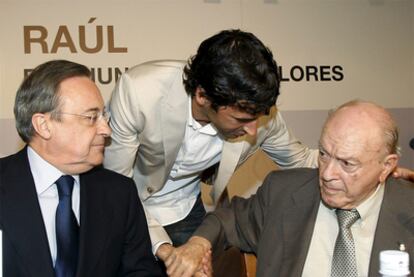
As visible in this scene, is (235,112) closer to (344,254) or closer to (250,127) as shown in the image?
(250,127)

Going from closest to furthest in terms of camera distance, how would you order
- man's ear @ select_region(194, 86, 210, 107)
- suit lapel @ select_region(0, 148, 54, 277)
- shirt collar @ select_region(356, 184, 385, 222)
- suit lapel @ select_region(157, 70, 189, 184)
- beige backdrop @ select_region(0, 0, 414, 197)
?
suit lapel @ select_region(0, 148, 54, 277) → shirt collar @ select_region(356, 184, 385, 222) → man's ear @ select_region(194, 86, 210, 107) → suit lapel @ select_region(157, 70, 189, 184) → beige backdrop @ select_region(0, 0, 414, 197)

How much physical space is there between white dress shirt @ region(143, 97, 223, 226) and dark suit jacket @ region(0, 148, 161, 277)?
416mm

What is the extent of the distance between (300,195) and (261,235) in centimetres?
19

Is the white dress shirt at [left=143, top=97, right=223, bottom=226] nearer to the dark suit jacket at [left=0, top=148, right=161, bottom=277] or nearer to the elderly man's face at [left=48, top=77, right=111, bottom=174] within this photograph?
the dark suit jacket at [left=0, top=148, right=161, bottom=277]

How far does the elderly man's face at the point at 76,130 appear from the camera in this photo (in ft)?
6.23

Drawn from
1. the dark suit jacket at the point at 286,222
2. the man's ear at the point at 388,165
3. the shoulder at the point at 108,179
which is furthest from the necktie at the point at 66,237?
the man's ear at the point at 388,165

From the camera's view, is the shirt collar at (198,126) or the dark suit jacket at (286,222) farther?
the shirt collar at (198,126)

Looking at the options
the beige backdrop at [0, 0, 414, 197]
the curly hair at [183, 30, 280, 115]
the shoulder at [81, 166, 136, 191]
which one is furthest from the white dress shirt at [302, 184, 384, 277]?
the beige backdrop at [0, 0, 414, 197]

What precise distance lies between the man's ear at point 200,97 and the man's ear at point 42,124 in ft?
1.87

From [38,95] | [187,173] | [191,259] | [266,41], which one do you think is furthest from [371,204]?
[266,41]

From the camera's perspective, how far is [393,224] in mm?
1941

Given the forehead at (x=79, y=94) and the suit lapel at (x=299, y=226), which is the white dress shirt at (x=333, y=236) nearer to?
the suit lapel at (x=299, y=226)

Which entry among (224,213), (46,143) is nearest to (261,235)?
(224,213)

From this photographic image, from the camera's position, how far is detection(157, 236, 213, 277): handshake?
6.39 feet
